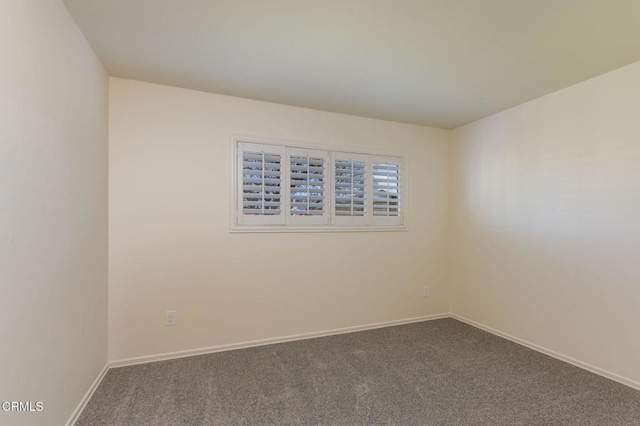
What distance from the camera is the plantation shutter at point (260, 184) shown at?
2891mm

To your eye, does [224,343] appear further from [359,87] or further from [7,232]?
[359,87]

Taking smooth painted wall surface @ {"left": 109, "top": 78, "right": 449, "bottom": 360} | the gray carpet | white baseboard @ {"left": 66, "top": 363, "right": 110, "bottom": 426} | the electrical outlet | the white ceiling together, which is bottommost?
the gray carpet

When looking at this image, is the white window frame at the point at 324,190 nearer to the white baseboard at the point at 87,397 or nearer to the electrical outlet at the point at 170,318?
the electrical outlet at the point at 170,318

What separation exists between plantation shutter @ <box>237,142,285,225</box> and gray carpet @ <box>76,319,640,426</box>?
1.24 meters

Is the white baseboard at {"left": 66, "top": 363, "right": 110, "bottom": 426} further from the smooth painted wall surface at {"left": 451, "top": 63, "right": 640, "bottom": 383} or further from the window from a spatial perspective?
the smooth painted wall surface at {"left": 451, "top": 63, "right": 640, "bottom": 383}

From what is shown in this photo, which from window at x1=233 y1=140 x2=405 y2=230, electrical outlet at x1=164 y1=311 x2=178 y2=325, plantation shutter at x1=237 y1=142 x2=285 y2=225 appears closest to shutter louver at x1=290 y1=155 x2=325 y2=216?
window at x1=233 y1=140 x2=405 y2=230

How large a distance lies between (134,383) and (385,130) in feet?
10.9

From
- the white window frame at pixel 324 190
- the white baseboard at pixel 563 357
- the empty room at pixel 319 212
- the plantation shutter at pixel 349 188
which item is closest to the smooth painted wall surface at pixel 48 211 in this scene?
the empty room at pixel 319 212

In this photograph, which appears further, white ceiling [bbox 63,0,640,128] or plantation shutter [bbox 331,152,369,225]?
plantation shutter [bbox 331,152,369,225]

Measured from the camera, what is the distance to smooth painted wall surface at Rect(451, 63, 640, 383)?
7.46 feet

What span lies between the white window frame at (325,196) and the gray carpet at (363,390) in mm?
1166

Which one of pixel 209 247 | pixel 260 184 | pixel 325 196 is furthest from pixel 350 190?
pixel 209 247

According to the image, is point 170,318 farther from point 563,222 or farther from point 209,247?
point 563,222

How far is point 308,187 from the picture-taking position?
3.17 metres
